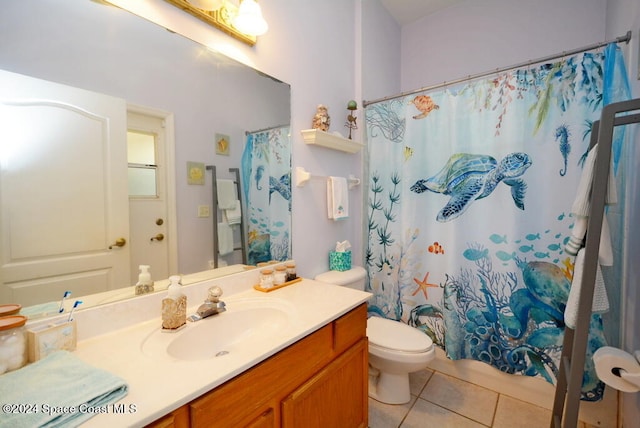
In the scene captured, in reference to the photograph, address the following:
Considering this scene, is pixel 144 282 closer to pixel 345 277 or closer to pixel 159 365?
pixel 159 365

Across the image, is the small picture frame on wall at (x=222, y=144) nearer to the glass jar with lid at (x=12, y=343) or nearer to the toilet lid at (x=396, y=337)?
the glass jar with lid at (x=12, y=343)

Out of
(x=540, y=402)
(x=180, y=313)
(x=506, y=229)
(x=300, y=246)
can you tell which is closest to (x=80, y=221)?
(x=180, y=313)

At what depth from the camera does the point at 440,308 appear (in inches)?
71.9

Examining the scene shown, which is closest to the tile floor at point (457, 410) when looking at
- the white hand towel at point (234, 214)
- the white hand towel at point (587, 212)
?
the white hand towel at point (587, 212)

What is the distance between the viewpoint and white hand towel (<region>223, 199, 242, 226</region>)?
1330 mm

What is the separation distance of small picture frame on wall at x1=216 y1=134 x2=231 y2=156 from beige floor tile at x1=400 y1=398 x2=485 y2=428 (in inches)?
68.6

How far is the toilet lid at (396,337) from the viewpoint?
149cm

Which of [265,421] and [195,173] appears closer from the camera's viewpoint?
[265,421]

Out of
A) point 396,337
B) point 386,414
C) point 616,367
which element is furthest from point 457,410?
point 616,367

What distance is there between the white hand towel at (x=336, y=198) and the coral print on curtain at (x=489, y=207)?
34cm

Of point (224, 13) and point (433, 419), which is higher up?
point (224, 13)

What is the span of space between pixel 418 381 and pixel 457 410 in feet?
0.95

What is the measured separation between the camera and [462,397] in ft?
5.53

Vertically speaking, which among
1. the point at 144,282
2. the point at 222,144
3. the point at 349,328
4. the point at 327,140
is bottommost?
the point at 349,328
